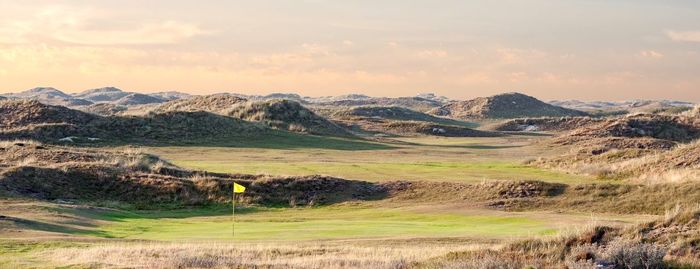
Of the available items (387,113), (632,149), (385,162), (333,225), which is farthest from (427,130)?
(333,225)

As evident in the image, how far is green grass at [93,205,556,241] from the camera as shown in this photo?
→ 2714cm

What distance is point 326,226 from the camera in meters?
30.4

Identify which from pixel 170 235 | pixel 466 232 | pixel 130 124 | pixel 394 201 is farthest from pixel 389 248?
pixel 130 124

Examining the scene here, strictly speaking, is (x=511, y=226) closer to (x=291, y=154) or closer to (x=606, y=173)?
(x=606, y=173)

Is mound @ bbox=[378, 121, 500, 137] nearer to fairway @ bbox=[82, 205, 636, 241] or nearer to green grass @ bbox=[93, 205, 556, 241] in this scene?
fairway @ bbox=[82, 205, 636, 241]

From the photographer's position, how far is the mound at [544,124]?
132875mm

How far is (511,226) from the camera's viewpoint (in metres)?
29.3

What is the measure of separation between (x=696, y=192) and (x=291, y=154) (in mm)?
38639

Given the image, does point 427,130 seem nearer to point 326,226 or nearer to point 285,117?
point 285,117

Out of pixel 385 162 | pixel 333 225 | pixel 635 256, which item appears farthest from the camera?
pixel 385 162

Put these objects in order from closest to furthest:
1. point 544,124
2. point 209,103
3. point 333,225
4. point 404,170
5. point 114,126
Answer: point 333,225 < point 404,170 < point 114,126 < point 209,103 < point 544,124

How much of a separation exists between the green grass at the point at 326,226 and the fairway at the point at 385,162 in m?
9.85

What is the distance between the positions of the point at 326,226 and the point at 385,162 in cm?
3057

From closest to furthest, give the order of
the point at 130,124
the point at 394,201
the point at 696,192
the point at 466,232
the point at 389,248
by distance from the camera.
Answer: the point at 389,248 < the point at 466,232 < the point at 696,192 < the point at 394,201 < the point at 130,124
